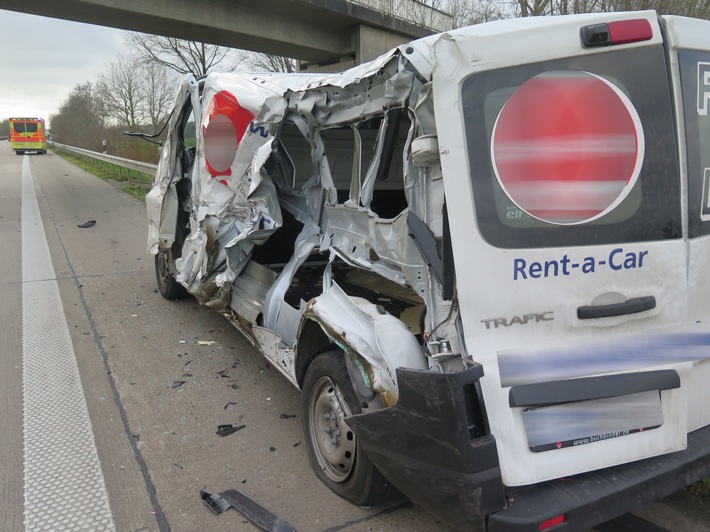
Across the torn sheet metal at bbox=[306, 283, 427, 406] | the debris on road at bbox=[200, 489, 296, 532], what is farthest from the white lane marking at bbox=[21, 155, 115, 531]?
the torn sheet metal at bbox=[306, 283, 427, 406]

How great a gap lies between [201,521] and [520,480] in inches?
67.8

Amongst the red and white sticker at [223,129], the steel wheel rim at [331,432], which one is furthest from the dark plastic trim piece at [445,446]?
the red and white sticker at [223,129]

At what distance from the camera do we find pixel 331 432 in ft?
10.0

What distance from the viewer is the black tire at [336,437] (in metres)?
2.76

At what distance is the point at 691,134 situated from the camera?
221 cm

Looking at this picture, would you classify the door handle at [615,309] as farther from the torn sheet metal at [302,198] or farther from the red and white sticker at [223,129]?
the red and white sticker at [223,129]

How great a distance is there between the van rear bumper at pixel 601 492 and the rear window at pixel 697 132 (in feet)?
3.15

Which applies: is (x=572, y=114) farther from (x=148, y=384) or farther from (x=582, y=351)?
(x=148, y=384)

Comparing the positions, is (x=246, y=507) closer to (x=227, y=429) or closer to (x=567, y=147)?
(x=227, y=429)

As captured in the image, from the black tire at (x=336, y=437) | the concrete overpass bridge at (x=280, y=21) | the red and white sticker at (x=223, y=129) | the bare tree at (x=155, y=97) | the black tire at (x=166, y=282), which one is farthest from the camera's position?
the bare tree at (x=155, y=97)

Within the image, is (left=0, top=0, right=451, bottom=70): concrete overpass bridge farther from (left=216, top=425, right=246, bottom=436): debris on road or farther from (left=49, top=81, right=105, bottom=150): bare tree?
(left=49, top=81, right=105, bottom=150): bare tree

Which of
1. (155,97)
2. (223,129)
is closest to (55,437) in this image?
(223,129)

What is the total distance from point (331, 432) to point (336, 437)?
59 mm

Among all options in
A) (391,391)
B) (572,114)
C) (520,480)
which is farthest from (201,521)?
(572,114)
